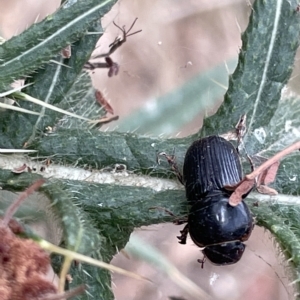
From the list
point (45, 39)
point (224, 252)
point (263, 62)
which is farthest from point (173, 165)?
point (45, 39)

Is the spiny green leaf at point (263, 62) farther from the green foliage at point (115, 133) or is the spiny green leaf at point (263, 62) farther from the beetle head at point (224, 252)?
the beetle head at point (224, 252)

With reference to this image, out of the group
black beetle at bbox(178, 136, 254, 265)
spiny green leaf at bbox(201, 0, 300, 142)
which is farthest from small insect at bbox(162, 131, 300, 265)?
spiny green leaf at bbox(201, 0, 300, 142)

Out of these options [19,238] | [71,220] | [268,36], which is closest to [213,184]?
[268,36]

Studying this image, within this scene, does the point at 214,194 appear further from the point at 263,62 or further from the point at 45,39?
the point at 45,39

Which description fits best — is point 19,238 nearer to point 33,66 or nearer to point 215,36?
point 33,66

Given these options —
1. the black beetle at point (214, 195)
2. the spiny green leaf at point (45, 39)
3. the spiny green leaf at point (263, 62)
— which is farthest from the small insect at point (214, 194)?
the spiny green leaf at point (45, 39)

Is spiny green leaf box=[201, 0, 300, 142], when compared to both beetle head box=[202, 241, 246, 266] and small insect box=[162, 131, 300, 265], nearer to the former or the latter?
small insect box=[162, 131, 300, 265]
